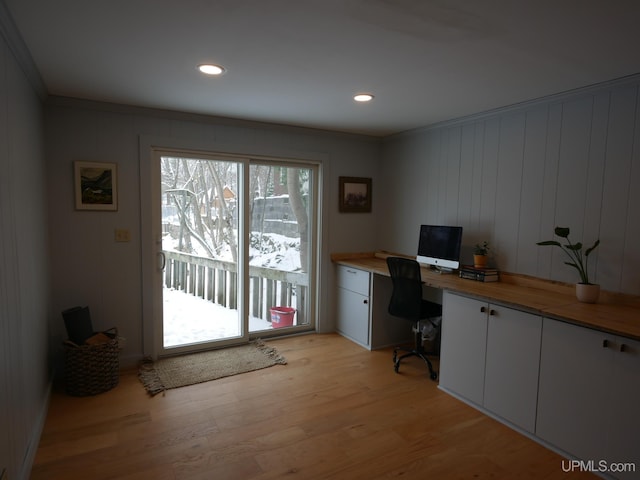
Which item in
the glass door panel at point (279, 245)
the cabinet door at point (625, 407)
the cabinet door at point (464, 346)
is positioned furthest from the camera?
the glass door panel at point (279, 245)

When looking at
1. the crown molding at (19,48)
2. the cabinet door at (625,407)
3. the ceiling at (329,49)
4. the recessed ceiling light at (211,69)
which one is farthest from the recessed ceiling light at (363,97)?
the cabinet door at (625,407)

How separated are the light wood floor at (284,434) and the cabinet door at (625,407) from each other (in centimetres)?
28

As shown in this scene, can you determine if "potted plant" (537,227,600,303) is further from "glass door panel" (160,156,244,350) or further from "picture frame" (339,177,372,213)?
"glass door panel" (160,156,244,350)

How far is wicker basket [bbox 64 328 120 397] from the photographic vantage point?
9.33 ft

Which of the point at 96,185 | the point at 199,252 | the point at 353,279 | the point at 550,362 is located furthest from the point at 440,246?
the point at 96,185

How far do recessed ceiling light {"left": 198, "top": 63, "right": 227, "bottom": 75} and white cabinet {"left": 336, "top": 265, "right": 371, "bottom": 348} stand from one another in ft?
7.52

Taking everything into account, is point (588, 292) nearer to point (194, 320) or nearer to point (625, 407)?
point (625, 407)

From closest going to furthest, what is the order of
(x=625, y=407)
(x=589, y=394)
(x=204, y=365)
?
(x=625, y=407) < (x=589, y=394) < (x=204, y=365)

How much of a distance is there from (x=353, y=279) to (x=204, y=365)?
5.56 ft

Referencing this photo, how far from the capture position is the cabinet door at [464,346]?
272 centimetres

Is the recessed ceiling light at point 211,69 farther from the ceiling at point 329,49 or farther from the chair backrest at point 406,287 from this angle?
the chair backrest at point 406,287

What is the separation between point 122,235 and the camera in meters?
3.30

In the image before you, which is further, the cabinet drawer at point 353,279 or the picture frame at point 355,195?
the picture frame at point 355,195

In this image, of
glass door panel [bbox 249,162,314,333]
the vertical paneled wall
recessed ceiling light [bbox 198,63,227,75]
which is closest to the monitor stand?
the vertical paneled wall
